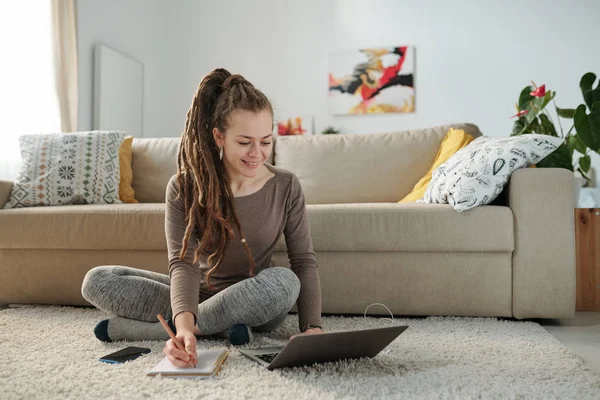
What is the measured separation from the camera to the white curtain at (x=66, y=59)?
12.9ft

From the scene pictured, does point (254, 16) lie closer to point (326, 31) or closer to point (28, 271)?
point (326, 31)

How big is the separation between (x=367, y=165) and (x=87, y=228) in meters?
1.26

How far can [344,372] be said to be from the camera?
4.27 ft

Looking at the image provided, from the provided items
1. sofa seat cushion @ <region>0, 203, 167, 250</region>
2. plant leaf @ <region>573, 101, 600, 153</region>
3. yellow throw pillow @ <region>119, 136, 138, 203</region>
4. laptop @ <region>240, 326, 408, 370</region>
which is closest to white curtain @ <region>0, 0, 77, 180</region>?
yellow throw pillow @ <region>119, 136, 138, 203</region>

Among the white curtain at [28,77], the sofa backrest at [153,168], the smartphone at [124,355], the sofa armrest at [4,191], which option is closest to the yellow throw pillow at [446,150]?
the sofa backrest at [153,168]

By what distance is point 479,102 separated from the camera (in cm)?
517

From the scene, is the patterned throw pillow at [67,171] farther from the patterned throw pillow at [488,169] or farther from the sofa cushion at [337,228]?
the patterned throw pillow at [488,169]

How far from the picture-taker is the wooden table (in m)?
2.34

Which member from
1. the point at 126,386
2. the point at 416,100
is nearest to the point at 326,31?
the point at 416,100

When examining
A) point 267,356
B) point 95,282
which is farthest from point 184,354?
point 95,282

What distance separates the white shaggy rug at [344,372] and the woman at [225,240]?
96mm

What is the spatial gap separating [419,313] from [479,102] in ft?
11.5

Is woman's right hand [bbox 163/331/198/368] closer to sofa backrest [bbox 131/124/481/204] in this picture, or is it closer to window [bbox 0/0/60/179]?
sofa backrest [bbox 131/124/481/204]

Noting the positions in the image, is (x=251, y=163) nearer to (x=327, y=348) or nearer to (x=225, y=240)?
(x=225, y=240)
